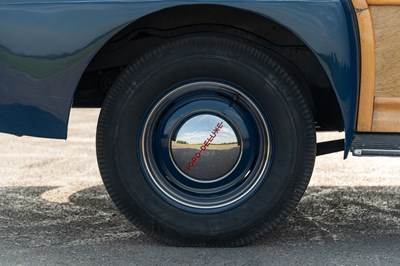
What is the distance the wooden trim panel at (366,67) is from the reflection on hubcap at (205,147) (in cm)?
57

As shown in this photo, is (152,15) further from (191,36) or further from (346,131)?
(346,131)

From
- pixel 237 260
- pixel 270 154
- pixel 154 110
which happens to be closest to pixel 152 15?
pixel 154 110

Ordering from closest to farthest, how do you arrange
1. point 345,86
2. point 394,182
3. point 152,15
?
point 345,86
point 152,15
point 394,182

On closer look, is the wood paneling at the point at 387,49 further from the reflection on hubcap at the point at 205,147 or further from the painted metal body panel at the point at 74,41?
the reflection on hubcap at the point at 205,147

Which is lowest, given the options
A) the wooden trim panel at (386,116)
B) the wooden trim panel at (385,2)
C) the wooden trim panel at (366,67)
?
the wooden trim panel at (386,116)

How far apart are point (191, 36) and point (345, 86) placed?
72 centimetres

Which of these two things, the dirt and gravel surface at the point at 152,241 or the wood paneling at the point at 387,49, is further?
the dirt and gravel surface at the point at 152,241

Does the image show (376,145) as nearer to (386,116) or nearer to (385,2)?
(386,116)

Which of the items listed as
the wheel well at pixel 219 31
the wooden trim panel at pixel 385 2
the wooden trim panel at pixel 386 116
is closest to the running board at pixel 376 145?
the wooden trim panel at pixel 386 116

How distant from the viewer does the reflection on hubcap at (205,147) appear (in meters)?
3.59

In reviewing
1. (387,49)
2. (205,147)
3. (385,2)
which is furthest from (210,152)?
(385,2)

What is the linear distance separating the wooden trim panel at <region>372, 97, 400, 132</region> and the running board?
47mm

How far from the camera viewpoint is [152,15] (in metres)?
3.69

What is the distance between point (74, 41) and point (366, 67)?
4.15ft
